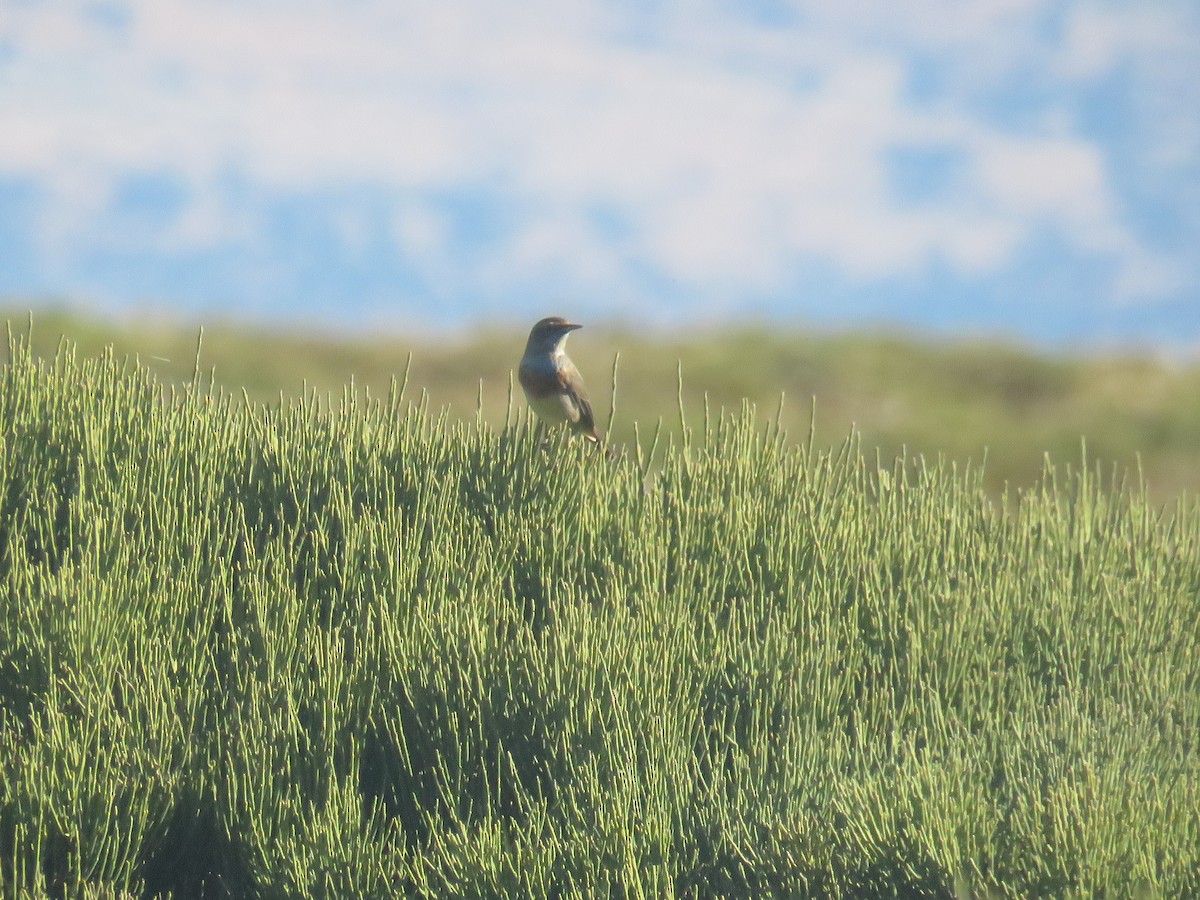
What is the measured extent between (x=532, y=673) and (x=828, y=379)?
2200 centimetres

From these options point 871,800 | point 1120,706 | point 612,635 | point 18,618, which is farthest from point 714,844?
point 18,618

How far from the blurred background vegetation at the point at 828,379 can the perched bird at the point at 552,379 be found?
14.4 meters

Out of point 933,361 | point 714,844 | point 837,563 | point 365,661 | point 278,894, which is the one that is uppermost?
point 933,361

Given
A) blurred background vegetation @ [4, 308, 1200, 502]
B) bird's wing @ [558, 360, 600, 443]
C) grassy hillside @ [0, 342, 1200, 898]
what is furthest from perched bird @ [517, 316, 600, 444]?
blurred background vegetation @ [4, 308, 1200, 502]

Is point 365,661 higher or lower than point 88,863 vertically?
higher

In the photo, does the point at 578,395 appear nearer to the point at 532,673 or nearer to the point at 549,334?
the point at 549,334

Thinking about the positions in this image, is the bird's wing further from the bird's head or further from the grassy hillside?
the grassy hillside

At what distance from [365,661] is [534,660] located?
0.51 m

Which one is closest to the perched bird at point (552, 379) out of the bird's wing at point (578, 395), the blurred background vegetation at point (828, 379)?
the bird's wing at point (578, 395)

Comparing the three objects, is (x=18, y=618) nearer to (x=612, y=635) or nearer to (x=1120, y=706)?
(x=612, y=635)

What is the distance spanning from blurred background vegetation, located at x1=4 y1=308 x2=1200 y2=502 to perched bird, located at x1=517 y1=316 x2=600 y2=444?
566 inches

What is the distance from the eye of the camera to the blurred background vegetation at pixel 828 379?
22.1 metres

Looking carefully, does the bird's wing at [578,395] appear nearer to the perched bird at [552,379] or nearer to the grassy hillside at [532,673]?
the perched bird at [552,379]

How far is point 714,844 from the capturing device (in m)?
3.52
